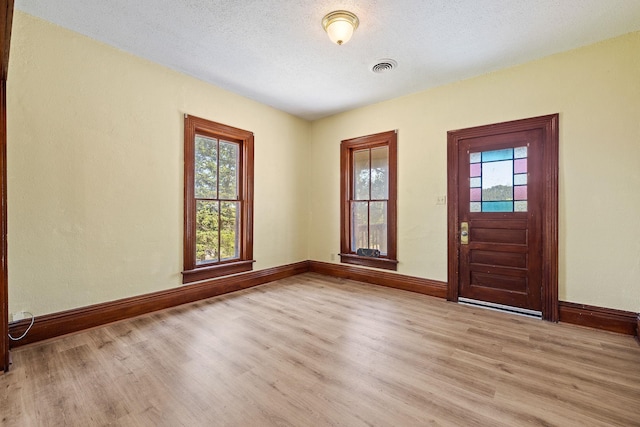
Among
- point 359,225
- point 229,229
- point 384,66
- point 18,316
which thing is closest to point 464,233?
point 359,225

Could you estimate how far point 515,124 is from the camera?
3.28 meters

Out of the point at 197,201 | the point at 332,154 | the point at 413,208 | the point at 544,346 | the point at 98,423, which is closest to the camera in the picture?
the point at 98,423

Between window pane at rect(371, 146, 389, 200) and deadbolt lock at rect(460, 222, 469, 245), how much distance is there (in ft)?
3.88

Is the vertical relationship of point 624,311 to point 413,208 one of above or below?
below

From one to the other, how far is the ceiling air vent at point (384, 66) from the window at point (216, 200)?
206 cm

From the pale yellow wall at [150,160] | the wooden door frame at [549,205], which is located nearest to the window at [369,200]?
the pale yellow wall at [150,160]

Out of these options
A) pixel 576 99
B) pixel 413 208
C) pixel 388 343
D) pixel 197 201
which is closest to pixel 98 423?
pixel 388 343

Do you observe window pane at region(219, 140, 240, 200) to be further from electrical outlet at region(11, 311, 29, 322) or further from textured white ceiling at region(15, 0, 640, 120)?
electrical outlet at region(11, 311, 29, 322)

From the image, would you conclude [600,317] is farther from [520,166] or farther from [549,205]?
[520,166]

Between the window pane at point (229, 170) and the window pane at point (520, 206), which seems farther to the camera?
the window pane at point (229, 170)

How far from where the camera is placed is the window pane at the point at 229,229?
4.08 m

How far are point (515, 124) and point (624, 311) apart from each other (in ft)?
7.05

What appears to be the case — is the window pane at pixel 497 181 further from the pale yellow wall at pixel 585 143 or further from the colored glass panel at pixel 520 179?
the pale yellow wall at pixel 585 143

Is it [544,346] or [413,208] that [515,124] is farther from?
[544,346]
